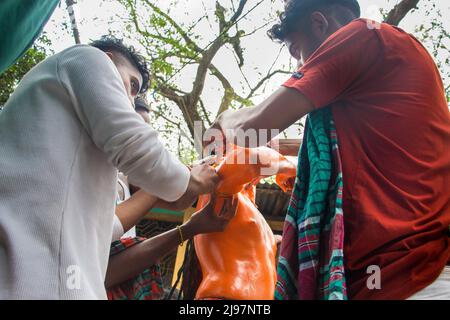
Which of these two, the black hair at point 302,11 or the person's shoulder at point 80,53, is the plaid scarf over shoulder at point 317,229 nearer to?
the black hair at point 302,11

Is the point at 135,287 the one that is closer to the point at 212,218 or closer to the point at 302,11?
the point at 212,218

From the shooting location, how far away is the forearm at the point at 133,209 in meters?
1.97

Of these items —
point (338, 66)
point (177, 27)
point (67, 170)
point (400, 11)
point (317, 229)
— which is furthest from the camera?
point (177, 27)

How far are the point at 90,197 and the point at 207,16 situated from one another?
7.40 m

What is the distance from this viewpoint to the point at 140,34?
27.1 ft

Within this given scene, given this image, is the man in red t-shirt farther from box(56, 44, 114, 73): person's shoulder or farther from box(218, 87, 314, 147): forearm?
box(56, 44, 114, 73): person's shoulder

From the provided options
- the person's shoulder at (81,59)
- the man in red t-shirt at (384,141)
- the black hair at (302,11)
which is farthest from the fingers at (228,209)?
the person's shoulder at (81,59)

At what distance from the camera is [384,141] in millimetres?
1299

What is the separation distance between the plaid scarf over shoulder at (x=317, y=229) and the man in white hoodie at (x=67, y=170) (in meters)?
0.39

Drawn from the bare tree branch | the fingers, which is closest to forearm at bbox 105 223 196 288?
the fingers

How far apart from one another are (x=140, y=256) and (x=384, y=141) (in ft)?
4.12

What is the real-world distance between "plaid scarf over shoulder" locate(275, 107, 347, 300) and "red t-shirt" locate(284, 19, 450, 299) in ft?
0.13

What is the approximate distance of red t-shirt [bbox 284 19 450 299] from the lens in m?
1.13

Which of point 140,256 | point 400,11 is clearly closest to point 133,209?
point 140,256
